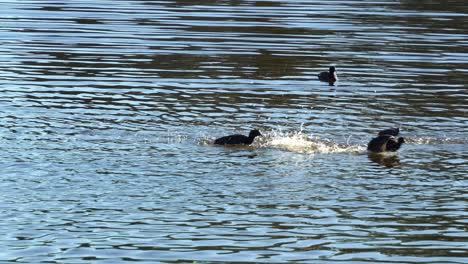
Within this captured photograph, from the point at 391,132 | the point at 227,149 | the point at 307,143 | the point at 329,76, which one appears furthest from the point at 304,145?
the point at 329,76

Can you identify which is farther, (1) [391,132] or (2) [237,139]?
(1) [391,132]

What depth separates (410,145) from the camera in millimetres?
22281

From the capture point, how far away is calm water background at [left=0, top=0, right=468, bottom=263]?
14906 mm

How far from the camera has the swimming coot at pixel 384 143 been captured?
2127 cm

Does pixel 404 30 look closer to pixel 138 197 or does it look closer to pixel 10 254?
pixel 138 197

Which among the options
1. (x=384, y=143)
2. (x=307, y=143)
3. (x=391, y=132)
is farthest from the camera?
(x=391, y=132)

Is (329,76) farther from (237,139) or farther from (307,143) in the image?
(237,139)

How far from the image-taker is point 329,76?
1205 inches

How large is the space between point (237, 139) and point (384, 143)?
2.62 metres

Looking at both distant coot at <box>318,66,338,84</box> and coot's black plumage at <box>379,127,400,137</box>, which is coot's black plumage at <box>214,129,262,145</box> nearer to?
coot's black plumage at <box>379,127,400,137</box>

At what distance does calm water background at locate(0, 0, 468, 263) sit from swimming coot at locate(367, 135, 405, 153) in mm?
305

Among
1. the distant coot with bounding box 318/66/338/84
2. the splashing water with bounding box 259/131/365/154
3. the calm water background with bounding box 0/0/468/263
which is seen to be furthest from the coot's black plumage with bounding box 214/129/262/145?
the distant coot with bounding box 318/66/338/84

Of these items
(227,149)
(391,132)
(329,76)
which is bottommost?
(227,149)

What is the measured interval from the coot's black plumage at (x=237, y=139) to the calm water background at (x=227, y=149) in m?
0.18
